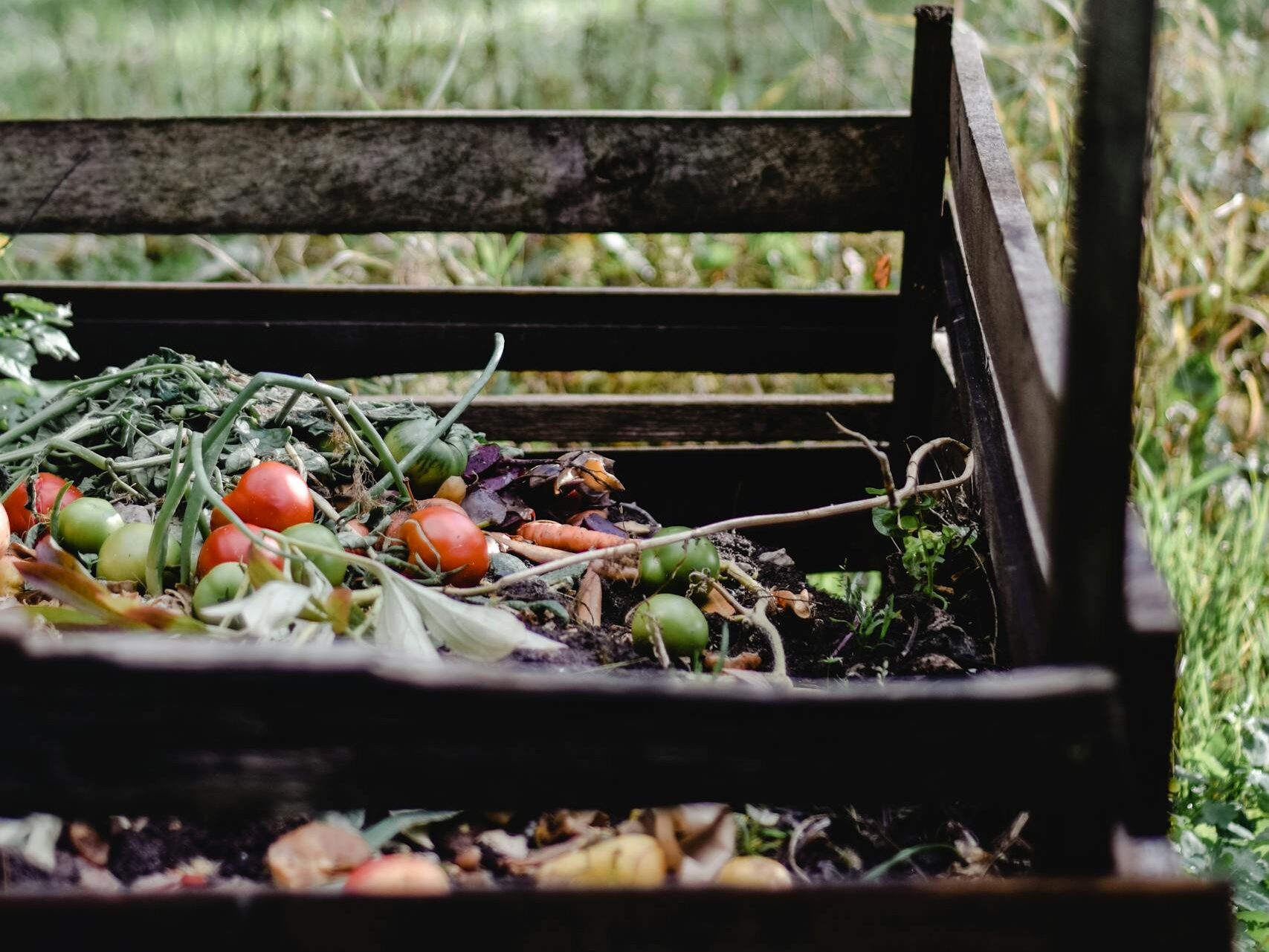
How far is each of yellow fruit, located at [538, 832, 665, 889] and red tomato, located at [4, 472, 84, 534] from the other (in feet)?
3.45

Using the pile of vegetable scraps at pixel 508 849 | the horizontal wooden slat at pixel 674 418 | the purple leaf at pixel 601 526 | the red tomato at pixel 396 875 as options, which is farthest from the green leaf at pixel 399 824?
the horizontal wooden slat at pixel 674 418

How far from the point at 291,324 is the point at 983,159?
5.28ft

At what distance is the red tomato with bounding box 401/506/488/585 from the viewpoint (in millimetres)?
1659

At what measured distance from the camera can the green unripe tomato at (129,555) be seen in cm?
163

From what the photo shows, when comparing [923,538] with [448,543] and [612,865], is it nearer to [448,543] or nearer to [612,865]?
Result: [448,543]

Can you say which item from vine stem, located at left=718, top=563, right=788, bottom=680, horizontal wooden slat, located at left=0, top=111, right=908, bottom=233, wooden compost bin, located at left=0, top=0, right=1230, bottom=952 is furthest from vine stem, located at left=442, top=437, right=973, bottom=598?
horizontal wooden slat, located at left=0, top=111, right=908, bottom=233

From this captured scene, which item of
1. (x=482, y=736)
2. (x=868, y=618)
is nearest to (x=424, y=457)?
(x=868, y=618)

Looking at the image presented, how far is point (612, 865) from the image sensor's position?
119 centimetres

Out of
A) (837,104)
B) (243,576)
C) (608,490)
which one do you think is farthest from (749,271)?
(243,576)

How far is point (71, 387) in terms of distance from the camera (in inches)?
80.1

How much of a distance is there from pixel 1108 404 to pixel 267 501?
45.0 inches

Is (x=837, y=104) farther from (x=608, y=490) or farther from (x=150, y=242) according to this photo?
(x=608, y=490)

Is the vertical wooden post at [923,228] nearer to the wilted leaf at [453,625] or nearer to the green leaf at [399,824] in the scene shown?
the wilted leaf at [453,625]

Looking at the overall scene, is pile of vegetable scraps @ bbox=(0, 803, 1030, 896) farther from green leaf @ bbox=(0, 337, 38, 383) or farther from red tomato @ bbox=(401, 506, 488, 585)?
green leaf @ bbox=(0, 337, 38, 383)
